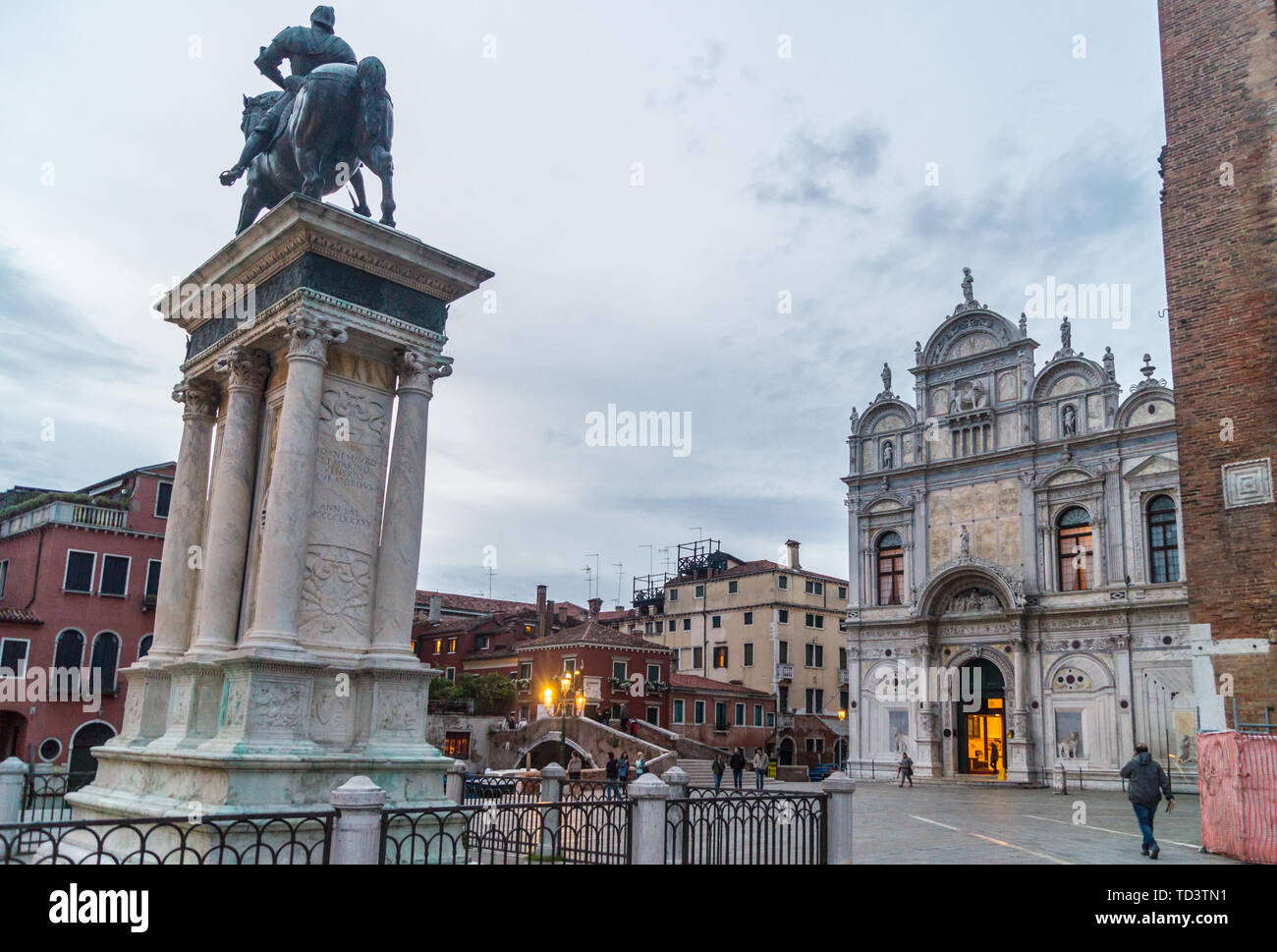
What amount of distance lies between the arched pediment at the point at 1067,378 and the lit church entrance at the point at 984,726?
982cm

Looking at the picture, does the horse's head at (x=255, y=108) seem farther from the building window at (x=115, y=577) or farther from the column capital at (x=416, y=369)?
the building window at (x=115, y=577)

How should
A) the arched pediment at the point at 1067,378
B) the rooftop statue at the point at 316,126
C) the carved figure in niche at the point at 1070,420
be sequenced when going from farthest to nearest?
the carved figure in niche at the point at 1070,420, the arched pediment at the point at 1067,378, the rooftop statue at the point at 316,126

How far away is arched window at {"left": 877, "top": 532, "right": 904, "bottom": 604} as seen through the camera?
129 ft

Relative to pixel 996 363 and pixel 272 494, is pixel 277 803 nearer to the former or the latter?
pixel 272 494

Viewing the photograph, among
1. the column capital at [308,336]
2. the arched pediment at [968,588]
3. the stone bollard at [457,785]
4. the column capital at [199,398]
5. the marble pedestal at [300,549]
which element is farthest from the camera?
the arched pediment at [968,588]

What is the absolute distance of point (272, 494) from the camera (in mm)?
10258

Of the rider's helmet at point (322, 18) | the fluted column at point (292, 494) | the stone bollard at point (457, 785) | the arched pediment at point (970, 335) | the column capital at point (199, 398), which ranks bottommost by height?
the stone bollard at point (457, 785)

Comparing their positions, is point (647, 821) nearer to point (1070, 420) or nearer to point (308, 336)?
point (308, 336)

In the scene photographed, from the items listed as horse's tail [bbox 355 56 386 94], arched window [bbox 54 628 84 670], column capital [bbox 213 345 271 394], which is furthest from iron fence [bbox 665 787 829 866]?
arched window [bbox 54 628 84 670]

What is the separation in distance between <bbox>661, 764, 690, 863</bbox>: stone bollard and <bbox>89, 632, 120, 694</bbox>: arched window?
80.9 ft

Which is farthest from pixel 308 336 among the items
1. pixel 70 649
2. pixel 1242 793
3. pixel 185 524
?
pixel 70 649

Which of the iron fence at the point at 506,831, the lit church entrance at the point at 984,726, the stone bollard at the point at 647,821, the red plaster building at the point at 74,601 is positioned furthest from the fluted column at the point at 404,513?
the lit church entrance at the point at 984,726

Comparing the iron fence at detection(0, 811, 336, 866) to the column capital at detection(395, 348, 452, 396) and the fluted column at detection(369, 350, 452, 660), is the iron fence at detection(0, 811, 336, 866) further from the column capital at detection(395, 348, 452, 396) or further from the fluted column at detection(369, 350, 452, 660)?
the column capital at detection(395, 348, 452, 396)

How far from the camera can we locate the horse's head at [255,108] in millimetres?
13070
